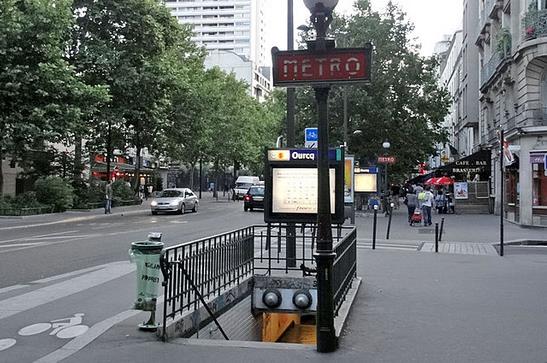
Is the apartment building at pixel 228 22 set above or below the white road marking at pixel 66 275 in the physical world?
above

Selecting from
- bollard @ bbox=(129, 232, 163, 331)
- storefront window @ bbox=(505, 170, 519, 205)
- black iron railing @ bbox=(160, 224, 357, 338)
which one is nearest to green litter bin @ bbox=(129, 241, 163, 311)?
bollard @ bbox=(129, 232, 163, 331)

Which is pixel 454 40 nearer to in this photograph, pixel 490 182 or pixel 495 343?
pixel 490 182

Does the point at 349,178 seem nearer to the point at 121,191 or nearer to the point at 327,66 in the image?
the point at 327,66

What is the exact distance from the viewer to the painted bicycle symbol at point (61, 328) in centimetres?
669

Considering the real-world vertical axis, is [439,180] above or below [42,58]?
below

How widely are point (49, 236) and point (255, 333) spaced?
Result: 37.0ft

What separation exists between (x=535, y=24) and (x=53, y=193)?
25191 millimetres

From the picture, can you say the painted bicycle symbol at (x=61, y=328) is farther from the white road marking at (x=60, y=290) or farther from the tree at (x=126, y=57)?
the tree at (x=126, y=57)

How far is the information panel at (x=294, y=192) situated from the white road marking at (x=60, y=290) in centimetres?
329

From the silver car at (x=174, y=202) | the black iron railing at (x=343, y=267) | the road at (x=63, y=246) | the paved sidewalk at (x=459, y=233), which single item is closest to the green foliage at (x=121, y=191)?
the silver car at (x=174, y=202)

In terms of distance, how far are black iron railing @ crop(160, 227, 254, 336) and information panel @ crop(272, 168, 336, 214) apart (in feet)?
3.51

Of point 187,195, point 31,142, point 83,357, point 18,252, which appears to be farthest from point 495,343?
point 187,195

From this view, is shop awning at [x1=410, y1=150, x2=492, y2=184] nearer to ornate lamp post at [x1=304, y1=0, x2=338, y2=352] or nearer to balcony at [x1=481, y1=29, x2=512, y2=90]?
balcony at [x1=481, y1=29, x2=512, y2=90]

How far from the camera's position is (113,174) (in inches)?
2242
